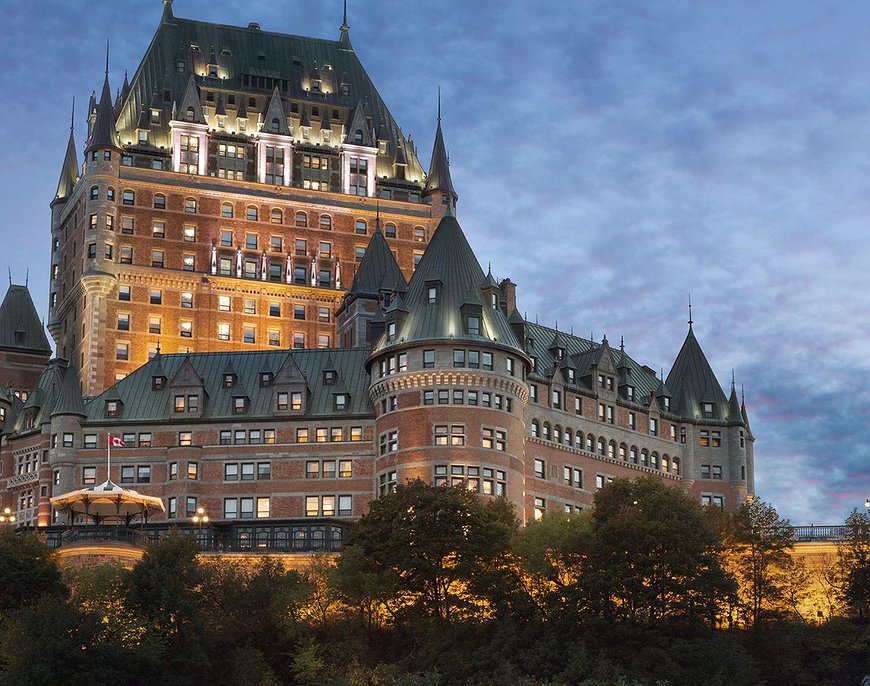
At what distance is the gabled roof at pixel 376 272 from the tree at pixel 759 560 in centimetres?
4924

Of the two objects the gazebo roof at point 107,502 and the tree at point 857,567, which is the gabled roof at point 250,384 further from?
the tree at point 857,567

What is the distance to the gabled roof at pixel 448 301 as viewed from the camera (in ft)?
501

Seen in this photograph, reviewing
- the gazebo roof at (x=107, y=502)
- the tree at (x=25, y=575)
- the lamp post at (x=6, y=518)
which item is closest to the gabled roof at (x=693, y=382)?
the gazebo roof at (x=107, y=502)

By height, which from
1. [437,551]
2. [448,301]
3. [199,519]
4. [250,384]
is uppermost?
[448,301]

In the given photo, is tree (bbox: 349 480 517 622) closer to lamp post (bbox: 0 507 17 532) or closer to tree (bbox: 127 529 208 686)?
tree (bbox: 127 529 208 686)

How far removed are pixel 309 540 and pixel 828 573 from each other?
3842cm

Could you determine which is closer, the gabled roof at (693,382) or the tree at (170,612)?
the tree at (170,612)

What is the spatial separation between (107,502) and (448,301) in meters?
32.3

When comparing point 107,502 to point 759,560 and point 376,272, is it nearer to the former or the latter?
point 759,560

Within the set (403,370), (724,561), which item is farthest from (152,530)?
(724,561)

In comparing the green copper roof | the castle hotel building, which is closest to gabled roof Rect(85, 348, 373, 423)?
the castle hotel building

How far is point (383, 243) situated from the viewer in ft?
626

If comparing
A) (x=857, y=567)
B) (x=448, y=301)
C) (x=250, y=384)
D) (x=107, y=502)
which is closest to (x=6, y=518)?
(x=250, y=384)

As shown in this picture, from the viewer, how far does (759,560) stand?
452 ft
